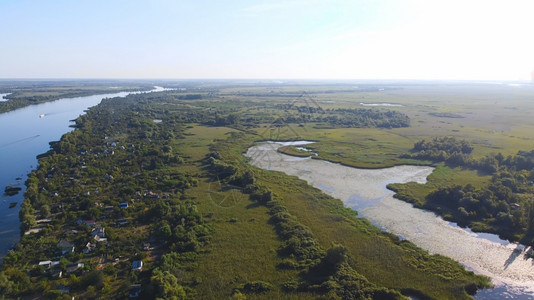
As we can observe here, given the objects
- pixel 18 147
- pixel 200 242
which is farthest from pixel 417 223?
pixel 18 147

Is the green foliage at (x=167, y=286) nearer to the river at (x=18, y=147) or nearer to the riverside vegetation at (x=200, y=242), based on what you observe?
the riverside vegetation at (x=200, y=242)

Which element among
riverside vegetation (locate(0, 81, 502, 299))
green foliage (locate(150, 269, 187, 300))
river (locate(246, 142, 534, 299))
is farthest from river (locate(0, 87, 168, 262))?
river (locate(246, 142, 534, 299))

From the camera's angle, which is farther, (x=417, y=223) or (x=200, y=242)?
(x=417, y=223)

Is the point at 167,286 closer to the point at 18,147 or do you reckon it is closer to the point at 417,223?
the point at 417,223

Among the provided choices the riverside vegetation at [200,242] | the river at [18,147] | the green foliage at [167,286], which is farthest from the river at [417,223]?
the river at [18,147]

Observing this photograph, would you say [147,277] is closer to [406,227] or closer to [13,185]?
[406,227]

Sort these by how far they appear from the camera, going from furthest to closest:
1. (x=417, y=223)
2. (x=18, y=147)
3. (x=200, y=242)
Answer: (x=18, y=147)
(x=417, y=223)
(x=200, y=242)
